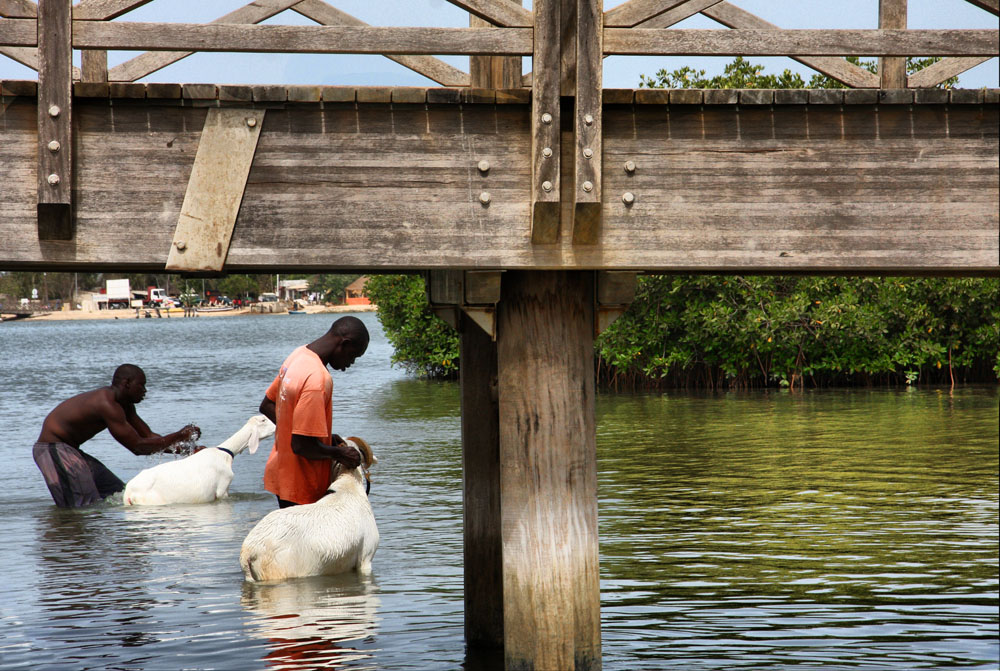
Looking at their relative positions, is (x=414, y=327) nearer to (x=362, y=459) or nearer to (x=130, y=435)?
(x=130, y=435)

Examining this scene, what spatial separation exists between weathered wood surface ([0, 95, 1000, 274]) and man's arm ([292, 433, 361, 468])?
2.49 metres

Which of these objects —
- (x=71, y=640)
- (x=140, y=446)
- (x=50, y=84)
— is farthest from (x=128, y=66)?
(x=140, y=446)

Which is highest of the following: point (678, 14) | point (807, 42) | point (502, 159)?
point (678, 14)

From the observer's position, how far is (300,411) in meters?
7.06

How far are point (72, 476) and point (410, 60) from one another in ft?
27.6

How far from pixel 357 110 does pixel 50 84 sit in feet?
3.97

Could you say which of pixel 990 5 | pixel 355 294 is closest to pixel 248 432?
pixel 990 5

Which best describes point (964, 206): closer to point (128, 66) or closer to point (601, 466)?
point (128, 66)

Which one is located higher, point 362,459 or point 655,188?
point 655,188

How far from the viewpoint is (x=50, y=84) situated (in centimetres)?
452

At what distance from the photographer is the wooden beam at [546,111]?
471 centimetres

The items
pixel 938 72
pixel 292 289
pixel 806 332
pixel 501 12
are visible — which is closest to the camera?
pixel 501 12

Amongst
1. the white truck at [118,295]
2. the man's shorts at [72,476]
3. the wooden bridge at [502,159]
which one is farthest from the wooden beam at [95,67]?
the white truck at [118,295]

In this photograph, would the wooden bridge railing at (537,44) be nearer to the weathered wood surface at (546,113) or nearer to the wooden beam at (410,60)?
the weathered wood surface at (546,113)
